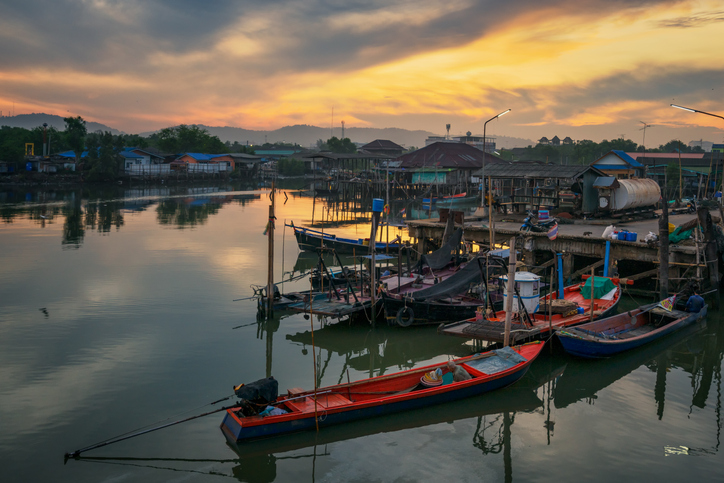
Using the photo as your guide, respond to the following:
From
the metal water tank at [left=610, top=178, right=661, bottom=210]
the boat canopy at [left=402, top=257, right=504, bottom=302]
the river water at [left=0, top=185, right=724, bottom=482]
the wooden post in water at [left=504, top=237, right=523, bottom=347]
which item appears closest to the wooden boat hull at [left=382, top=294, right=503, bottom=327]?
the boat canopy at [left=402, top=257, right=504, bottom=302]

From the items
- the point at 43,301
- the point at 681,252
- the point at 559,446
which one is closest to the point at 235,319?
the point at 43,301

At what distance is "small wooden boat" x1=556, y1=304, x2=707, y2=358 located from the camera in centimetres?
1291

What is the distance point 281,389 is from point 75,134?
235 ft

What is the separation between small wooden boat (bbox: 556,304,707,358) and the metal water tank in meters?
10.4

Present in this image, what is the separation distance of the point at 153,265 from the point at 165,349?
1065 centimetres

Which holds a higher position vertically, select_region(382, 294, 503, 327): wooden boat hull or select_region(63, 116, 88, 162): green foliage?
select_region(63, 116, 88, 162): green foliage

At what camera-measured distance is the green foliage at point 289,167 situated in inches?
3839

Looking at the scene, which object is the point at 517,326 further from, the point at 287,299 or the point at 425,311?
the point at 287,299

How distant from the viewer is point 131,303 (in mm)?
18234

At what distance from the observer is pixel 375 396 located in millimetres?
10727

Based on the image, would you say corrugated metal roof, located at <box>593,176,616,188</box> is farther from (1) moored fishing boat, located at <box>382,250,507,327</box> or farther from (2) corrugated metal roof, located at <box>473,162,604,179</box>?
(1) moored fishing boat, located at <box>382,250,507,327</box>

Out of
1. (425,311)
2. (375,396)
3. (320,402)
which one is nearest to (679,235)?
(425,311)

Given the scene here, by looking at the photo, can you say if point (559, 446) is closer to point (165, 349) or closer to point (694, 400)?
point (694, 400)

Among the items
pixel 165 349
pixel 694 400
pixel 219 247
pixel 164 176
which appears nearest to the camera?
pixel 694 400
